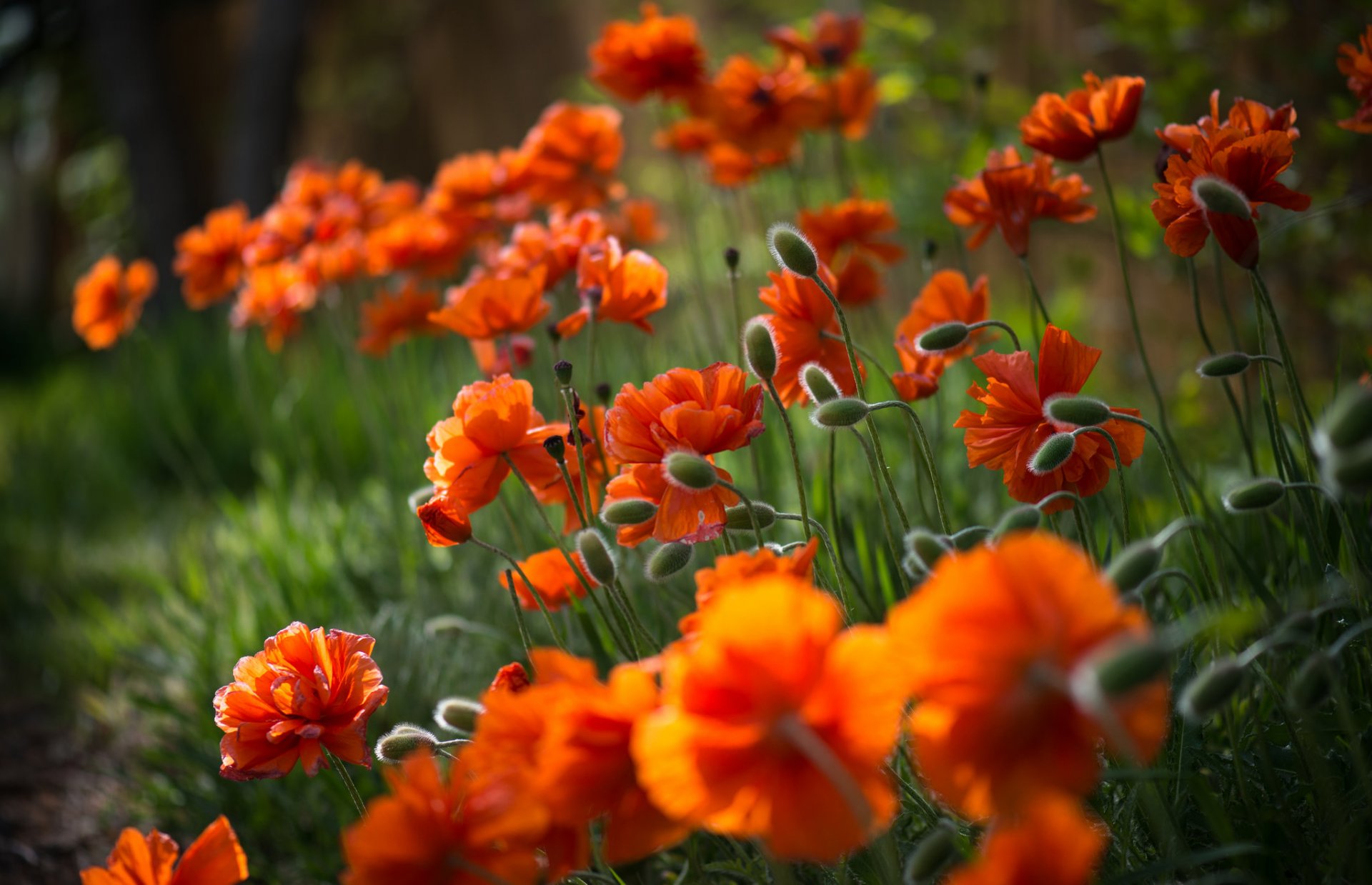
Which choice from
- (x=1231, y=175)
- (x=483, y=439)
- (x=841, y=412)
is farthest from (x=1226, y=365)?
(x=483, y=439)

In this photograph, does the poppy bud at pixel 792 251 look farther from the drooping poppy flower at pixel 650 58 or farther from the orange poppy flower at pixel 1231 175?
the drooping poppy flower at pixel 650 58

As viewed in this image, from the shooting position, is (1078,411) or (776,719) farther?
(1078,411)

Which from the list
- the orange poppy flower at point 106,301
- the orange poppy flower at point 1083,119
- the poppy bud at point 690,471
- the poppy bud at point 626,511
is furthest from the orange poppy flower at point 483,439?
the orange poppy flower at point 106,301

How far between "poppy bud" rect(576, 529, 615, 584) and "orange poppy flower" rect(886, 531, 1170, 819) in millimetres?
433

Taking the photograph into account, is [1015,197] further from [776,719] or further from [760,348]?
[776,719]

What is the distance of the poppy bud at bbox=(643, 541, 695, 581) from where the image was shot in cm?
112

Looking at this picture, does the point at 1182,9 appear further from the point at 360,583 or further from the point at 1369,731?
the point at 360,583

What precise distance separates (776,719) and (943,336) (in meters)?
0.62

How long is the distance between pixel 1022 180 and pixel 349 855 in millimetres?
1182

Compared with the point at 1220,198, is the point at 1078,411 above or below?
below

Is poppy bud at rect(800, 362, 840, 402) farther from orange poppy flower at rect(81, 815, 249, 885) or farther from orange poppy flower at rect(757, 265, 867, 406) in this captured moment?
orange poppy flower at rect(81, 815, 249, 885)

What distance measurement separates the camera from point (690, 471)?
101 cm

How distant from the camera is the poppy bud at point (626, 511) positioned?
1108mm

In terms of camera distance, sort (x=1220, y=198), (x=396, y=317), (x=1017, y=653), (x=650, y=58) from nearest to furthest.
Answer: (x=1017, y=653) < (x=1220, y=198) < (x=650, y=58) < (x=396, y=317)
